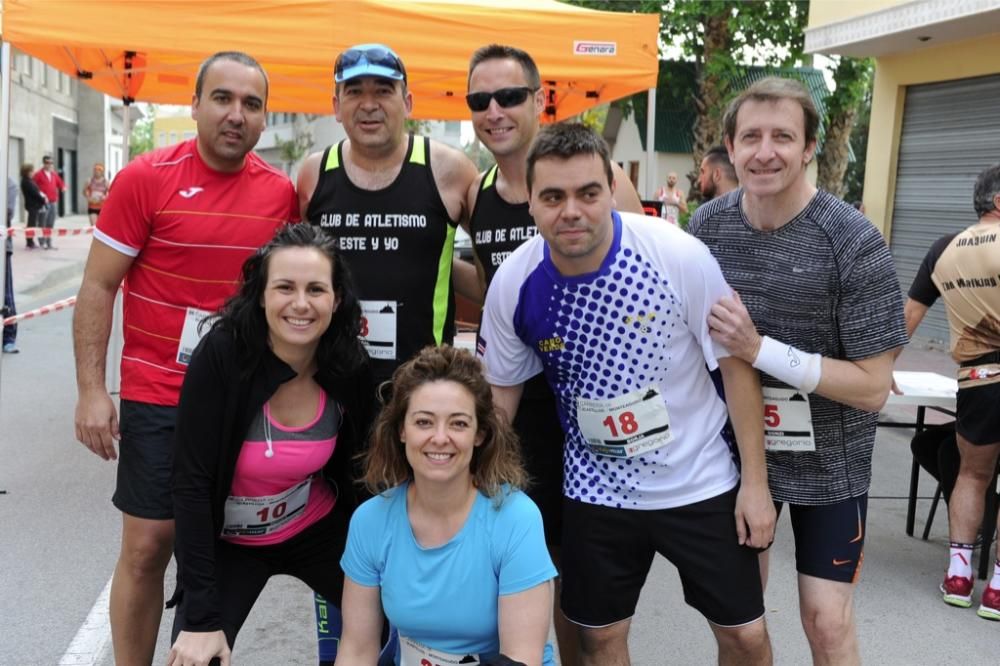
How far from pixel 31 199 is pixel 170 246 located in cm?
1933

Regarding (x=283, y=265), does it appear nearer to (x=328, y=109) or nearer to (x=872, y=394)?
(x=872, y=394)

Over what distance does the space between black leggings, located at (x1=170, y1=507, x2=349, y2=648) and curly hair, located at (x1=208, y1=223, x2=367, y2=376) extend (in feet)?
1.62

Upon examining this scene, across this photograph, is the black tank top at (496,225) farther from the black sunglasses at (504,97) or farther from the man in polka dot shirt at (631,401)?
the man in polka dot shirt at (631,401)

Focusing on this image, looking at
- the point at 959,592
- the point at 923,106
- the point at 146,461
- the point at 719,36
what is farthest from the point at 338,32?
the point at 719,36

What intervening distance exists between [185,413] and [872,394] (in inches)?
69.8

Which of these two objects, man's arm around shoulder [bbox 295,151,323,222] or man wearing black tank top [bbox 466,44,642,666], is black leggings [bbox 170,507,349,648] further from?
man's arm around shoulder [bbox 295,151,323,222]

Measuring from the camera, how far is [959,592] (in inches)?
170

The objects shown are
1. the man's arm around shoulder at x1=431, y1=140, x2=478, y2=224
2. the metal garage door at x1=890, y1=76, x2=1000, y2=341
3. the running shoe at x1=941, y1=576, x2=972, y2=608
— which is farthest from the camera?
the metal garage door at x1=890, y1=76, x2=1000, y2=341

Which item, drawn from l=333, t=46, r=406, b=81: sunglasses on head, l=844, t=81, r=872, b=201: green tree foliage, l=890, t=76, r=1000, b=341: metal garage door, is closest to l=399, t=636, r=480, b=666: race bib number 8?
l=333, t=46, r=406, b=81: sunglasses on head

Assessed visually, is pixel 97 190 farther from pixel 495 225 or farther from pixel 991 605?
pixel 991 605

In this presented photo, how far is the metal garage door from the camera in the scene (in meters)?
11.7

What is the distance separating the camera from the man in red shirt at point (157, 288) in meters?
2.92

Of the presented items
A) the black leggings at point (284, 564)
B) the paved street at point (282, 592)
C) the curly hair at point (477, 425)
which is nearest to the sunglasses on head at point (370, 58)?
the curly hair at point (477, 425)

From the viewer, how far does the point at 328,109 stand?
9703 mm
